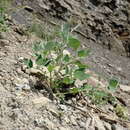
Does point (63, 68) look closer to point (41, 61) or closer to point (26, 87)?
point (41, 61)

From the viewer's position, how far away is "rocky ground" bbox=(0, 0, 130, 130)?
7.36 ft

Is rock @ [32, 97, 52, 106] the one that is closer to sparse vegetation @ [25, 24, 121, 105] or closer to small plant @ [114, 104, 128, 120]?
sparse vegetation @ [25, 24, 121, 105]

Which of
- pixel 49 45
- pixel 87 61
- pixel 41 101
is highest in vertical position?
pixel 49 45

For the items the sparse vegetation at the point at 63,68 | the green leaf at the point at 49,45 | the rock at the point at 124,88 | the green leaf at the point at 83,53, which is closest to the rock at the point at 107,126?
the sparse vegetation at the point at 63,68

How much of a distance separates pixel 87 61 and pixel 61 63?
3.89ft

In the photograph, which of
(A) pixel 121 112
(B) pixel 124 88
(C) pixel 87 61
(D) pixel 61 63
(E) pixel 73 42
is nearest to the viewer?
(E) pixel 73 42

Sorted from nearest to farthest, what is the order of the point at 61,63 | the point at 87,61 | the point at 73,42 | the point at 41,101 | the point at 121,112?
1. the point at 41,101
2. the point at 73,42
3. the point at 61,63
4. the point at 121,112
5. the point at 87,61

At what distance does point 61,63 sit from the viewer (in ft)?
8.54

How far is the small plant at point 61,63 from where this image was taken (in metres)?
2.48

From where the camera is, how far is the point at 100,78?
3.33m

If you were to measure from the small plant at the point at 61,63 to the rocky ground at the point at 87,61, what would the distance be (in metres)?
0.12

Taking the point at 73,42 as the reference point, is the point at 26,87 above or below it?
below

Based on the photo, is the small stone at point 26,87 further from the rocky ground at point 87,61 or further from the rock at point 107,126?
the rock at point 107,126

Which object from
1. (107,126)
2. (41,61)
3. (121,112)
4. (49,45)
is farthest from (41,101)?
(121,112)
